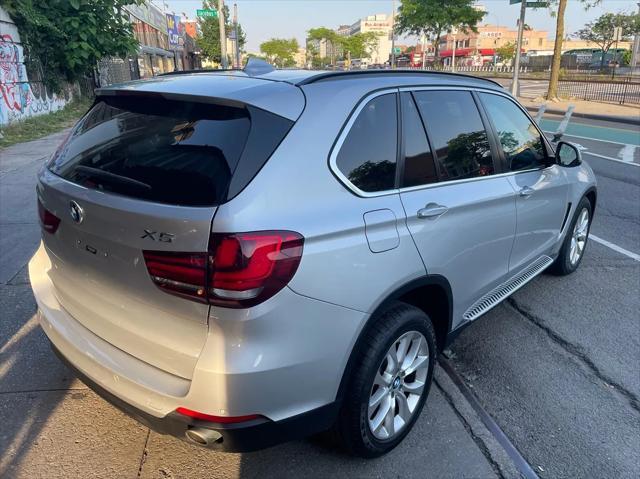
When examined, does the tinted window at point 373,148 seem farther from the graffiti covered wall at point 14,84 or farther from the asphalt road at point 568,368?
the graffiti covered wall at point 14,84

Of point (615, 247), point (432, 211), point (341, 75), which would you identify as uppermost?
point (341, 75)

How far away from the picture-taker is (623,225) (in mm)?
6723

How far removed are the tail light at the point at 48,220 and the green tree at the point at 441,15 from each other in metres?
41.1

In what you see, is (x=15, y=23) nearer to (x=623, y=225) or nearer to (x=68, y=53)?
(x=68, y=53)

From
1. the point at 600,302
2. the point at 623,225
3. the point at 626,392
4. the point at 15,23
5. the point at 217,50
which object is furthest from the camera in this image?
the point at 217,50

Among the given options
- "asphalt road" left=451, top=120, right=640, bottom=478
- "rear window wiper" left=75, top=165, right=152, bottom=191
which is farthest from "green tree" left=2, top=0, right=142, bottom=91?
"asphalt road" left=451, top=120, right=640, bottom=478

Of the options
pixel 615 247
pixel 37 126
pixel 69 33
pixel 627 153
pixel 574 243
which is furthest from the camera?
pixel 69 33

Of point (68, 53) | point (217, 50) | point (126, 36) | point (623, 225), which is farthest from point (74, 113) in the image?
point (217, 50)

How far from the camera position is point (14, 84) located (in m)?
14.5

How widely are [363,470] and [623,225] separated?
18.7 feet

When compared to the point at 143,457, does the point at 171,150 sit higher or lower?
higher

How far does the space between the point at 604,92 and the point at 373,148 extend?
101 feet

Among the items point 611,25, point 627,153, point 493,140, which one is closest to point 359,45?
point 611,25

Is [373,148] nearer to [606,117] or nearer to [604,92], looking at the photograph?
[606,117]
